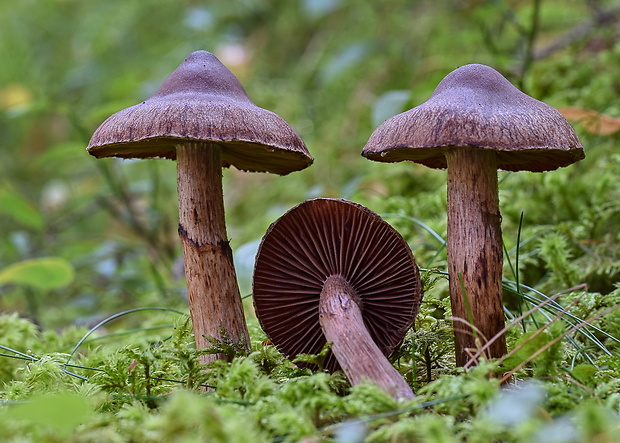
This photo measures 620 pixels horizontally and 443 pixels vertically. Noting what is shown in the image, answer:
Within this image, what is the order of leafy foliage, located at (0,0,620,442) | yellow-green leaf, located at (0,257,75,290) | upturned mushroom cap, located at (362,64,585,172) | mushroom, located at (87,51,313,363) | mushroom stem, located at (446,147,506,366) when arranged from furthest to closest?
yellow-green leaf, located at (0,257,75,290) < mushroom stem, located at (446,147,506,366) < mushroom, located at (87,51,313,363) < upturned mushroom cap, located at (362,64,585,172) < leafy foliage, located at (0,0,620,442)

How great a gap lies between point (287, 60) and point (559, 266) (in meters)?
5.92

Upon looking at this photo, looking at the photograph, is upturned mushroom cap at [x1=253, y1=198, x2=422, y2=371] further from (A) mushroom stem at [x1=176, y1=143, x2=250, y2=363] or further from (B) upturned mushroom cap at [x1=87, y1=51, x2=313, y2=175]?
(B) upturned mushroom cap at [x1=87, y1=51, x2=313, y2=175]

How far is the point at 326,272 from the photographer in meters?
2.01

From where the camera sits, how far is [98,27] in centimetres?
653

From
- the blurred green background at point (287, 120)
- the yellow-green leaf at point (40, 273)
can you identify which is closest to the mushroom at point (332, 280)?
the blurred green background at point (287, 120)

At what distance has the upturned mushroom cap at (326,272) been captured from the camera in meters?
1.90

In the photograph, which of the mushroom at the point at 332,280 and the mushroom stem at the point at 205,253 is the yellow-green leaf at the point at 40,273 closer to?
the mushroom stem at the point at 205,253

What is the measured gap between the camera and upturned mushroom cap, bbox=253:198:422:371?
190cm

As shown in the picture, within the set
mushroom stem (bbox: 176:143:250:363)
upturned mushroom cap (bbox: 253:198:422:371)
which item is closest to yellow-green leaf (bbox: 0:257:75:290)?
mushroom stem (bbox: 176:143:250:363)

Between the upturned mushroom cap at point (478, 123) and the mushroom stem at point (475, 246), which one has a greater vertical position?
the upturned mushroom cap at point (478, 123)

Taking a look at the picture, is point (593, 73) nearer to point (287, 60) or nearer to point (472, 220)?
point (472, 220)

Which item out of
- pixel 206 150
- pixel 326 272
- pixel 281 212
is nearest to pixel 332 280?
pixel 326 272

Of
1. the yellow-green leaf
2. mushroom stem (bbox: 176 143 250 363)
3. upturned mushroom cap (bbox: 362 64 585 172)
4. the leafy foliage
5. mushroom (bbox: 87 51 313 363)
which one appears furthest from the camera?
the yellow-green leaf

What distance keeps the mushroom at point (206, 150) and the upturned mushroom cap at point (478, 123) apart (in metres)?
0.35
